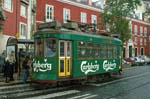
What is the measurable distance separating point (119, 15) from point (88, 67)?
85.5 feet

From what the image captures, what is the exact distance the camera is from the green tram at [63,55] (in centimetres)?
2055

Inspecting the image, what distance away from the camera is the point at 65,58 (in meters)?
21.3

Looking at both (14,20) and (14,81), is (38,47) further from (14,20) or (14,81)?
(14,20)

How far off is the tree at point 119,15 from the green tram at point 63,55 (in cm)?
2382

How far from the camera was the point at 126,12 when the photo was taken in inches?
1935

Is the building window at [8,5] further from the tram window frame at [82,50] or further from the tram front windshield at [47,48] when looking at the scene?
the tram front windshield at [47,48]

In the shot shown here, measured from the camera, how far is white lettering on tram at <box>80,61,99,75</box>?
23109mm

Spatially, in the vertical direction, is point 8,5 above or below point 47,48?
above

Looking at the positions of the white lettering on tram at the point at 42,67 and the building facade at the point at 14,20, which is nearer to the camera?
the white lettering on tram at the point at 42,67

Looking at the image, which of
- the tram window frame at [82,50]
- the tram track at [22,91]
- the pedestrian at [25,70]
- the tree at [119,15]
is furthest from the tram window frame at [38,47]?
the tree at [119,15]

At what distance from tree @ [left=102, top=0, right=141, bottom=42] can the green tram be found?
23817 mm

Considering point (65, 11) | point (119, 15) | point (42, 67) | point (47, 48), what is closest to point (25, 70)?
point (42, 67)

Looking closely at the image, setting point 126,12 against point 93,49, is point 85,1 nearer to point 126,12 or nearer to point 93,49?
point 126,12

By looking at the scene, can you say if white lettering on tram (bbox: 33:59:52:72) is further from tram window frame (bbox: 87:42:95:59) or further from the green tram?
tram window frame (bbox: 87:42:95:59)
